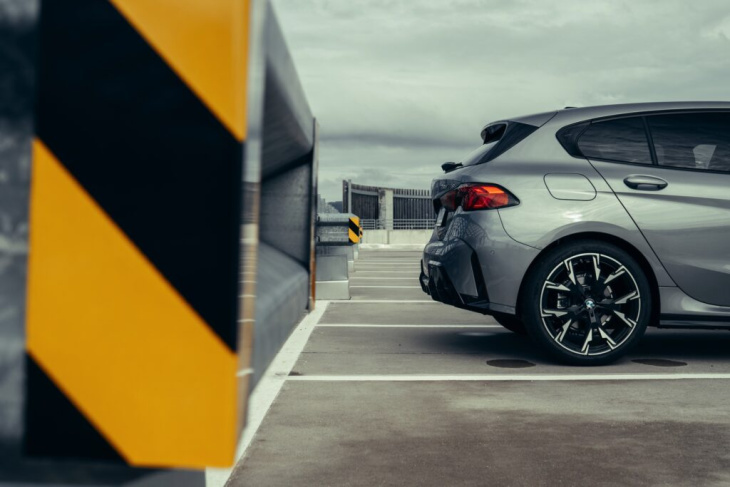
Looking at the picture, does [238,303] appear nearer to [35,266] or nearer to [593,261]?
[35,266]

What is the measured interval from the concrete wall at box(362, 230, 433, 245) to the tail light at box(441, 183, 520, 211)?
96.2 feet

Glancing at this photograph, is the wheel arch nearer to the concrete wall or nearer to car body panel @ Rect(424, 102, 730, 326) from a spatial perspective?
car body panel @ Rect(424, 102, 730, 326)

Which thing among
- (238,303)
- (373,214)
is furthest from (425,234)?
(238,303)

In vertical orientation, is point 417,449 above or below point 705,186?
below

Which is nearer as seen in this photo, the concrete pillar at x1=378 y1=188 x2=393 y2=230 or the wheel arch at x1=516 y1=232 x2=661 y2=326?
the wheel arch at x1=516 y1=232 x2=661 y2=326

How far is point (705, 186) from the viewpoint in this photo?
541 centimetres

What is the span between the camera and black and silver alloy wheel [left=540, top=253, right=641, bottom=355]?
5.22 m

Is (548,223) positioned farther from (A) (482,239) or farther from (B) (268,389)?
(B) (268,389)

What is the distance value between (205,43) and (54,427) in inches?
18.1

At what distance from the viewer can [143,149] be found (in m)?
0.90

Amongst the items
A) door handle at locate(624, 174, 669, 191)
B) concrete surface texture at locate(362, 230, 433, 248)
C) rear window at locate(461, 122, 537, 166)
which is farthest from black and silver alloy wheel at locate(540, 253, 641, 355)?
concrete surface texture at locate(362, 230, 433, 248)

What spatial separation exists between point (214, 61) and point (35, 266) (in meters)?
0.30

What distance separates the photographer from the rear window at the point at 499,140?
5.54 meters

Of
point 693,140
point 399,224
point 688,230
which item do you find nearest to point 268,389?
point 688,230
